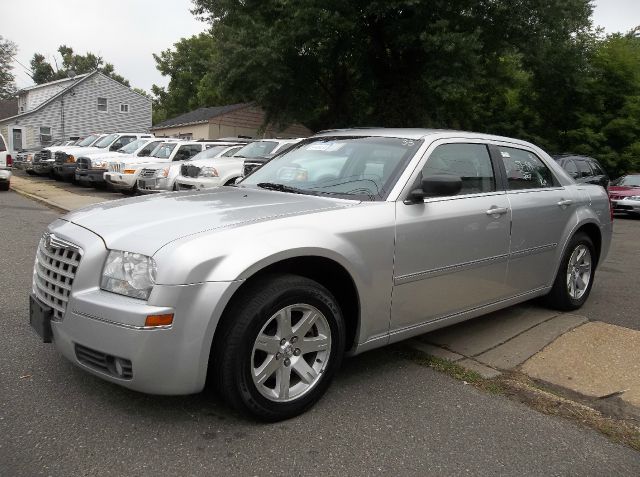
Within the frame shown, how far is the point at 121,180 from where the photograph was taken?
14.6 meters

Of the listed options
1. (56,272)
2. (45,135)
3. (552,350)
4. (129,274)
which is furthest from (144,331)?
(45,135)

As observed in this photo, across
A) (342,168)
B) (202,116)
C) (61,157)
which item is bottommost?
(61,157)

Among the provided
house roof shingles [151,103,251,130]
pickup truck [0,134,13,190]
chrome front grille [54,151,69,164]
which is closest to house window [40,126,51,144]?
house roof shingles [151,103,251,130]

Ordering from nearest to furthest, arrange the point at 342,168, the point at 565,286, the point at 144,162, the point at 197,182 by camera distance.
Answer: the point at 342,168 → the point at 565,286 → the point at 197,182 → the point at 144,162

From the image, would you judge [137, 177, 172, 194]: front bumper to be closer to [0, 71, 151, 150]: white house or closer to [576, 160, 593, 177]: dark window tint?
[576, 160, 593, 177]: dark window tint

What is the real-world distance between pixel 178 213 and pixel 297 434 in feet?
4.52

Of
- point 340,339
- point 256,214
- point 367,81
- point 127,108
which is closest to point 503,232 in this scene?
point 340,339

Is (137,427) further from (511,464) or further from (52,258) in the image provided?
(511,464)

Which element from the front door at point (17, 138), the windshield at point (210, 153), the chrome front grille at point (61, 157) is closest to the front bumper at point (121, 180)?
the windshield at point (210, 153)

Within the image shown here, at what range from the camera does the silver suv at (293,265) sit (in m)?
2.72

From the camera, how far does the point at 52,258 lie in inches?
123

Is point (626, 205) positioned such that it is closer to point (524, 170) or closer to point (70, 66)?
point (524, 170)

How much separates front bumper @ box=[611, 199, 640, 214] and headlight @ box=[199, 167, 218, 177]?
11.1 meters

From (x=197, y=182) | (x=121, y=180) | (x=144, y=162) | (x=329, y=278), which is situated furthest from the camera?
(x=144, y=162)
